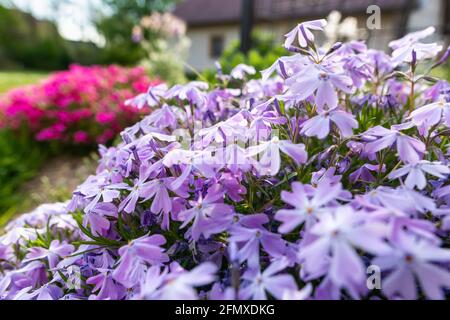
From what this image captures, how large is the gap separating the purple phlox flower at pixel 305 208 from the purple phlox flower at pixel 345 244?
73 mm

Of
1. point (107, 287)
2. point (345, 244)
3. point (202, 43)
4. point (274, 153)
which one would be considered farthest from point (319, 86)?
point (202, 43)

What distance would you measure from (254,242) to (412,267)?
1.07 ft

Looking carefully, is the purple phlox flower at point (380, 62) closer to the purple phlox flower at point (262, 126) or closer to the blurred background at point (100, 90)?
the blurred background at point (100, 90)

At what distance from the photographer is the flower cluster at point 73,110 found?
176 inches

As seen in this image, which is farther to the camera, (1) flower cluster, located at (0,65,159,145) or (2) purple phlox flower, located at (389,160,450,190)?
(1) flower cluster, located at (0,65,159,145)

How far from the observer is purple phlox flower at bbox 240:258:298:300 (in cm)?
74

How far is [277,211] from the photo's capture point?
2.89 ft

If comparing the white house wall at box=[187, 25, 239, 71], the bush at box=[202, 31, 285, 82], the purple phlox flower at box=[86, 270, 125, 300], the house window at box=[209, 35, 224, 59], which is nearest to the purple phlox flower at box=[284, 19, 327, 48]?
the purple phlox flower at box=[86, 270, 125, 300]

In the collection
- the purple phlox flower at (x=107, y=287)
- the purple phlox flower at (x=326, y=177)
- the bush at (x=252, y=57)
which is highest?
the bush at (x=252, y=57)

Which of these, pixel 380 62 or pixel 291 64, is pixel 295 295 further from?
pixel 380 62

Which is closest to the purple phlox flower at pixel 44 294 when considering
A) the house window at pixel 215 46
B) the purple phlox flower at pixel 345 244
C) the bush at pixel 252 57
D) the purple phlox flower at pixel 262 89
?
the purple phlox flower at pixel 345 244

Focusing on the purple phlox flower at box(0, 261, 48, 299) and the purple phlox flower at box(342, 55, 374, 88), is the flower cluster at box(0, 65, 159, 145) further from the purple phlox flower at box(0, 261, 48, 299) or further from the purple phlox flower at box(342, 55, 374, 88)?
the purple phlox flower at box(342, 55, 374, 88)

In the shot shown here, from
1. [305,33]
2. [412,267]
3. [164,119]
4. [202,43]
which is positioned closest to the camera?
[412,267]

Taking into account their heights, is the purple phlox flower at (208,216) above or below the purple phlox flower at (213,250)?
above
